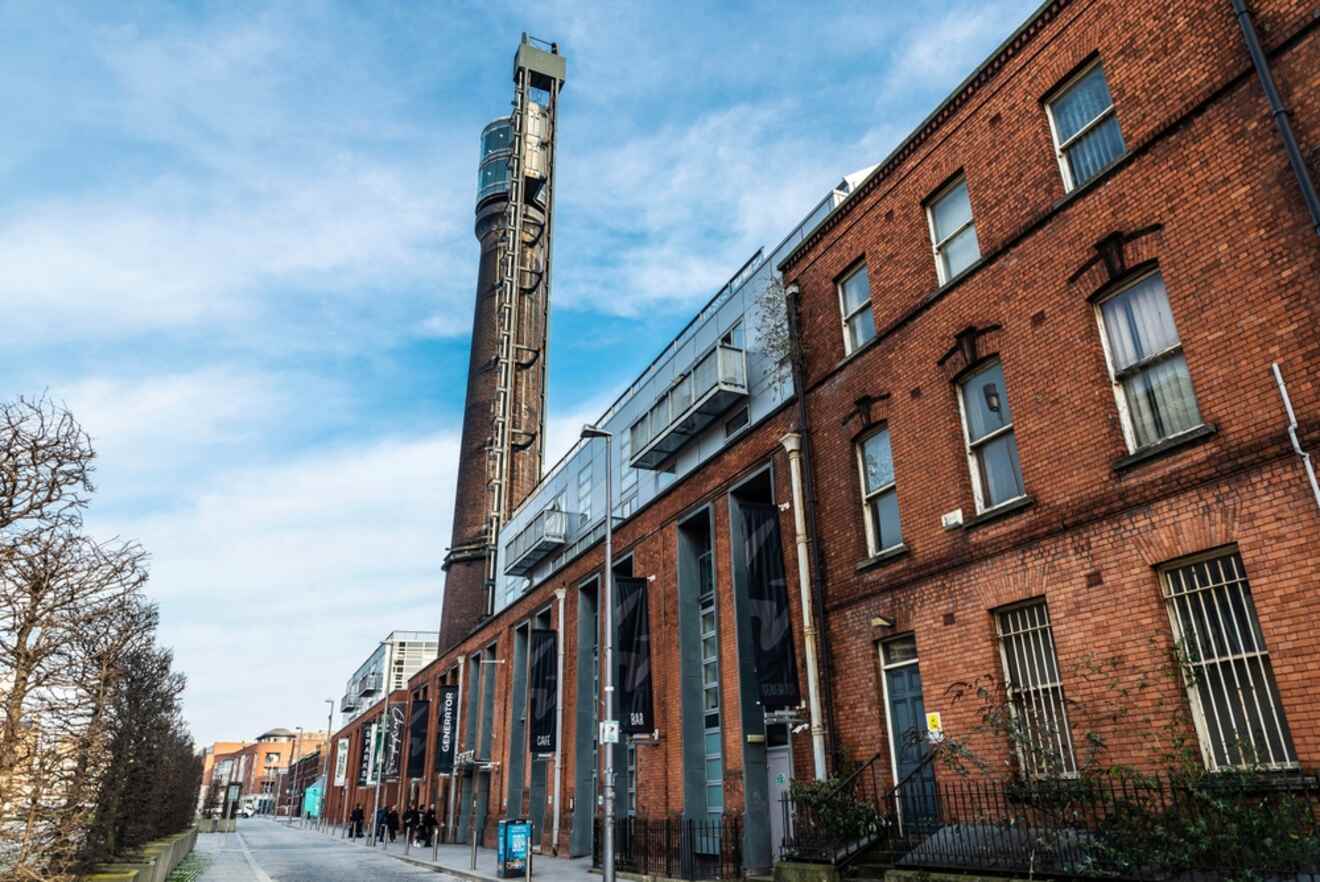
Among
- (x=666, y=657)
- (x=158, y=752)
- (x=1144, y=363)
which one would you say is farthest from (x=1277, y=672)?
(x=158, y=752)

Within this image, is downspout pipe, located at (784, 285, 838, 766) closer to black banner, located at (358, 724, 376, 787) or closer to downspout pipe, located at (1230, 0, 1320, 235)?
downspout pipe, located at (1230, 0, 1320, 235)

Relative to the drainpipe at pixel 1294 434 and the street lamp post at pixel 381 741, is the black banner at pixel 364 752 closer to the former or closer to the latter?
the street lamp post at pixel 381 741

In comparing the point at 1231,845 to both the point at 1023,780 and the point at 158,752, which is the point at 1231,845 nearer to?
the point at 1023,780

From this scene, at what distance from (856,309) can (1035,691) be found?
8.08 metres

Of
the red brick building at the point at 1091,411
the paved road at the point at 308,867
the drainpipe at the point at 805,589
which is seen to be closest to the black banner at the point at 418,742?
the paved road at the point at 308,867

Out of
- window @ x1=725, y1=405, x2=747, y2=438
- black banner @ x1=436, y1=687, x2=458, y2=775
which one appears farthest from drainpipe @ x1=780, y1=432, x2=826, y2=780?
black banner @ x1=436, y1=687, x2=458, y2=775

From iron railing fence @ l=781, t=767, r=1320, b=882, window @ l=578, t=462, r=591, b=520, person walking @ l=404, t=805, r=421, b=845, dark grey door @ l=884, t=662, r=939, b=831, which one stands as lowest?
person walking @ l=404, t=805, r=421, b=845

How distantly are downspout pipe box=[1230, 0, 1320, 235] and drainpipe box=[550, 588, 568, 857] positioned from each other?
23.9 m

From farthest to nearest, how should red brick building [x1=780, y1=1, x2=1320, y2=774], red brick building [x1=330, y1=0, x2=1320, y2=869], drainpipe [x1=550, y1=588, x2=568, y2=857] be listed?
1. drainpipe [x1=550, y1=588, x2=568, y2=857]
2. red brick building [x1=330, y1=0, x2=1320, y2=869]
3. red brick building [x1=780, y1=1, x2=1320, y2=774]

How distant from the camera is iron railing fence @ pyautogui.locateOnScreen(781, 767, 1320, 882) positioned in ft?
26.0

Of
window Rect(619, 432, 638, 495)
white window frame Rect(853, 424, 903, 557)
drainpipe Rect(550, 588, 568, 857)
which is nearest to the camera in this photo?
white window frame Rect(853, 424, 903, 557)

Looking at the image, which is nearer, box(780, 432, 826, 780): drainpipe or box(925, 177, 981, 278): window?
box(925, 177, 981, 278): window

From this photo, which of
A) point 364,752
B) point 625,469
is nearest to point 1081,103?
point 625,469

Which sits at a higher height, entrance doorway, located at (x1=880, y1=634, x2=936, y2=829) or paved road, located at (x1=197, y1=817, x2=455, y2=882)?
entrance doorway, located at (x1=880, y1=634, x2=936, y2=829)
